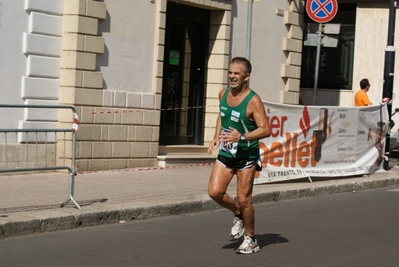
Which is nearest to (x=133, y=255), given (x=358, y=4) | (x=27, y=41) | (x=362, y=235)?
(x=362, y=235)

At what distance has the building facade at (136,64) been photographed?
1288 cm

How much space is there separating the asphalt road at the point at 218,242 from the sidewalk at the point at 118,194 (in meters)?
0.16

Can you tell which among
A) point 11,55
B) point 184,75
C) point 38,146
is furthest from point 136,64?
point 38,146

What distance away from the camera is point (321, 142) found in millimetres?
14047

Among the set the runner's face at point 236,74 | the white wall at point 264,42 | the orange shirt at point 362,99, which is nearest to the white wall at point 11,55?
the white wall at point 264,42

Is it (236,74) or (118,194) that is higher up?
(236,74)

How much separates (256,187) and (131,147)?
295 centimetres

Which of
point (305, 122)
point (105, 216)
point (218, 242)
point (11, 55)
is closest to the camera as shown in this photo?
point (218, 242)

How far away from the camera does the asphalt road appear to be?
731 centimetres

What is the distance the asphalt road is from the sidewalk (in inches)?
6.4

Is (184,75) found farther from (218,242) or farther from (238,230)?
(238,230)

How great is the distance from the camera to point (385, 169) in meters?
→ 16.0

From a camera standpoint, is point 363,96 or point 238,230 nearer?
point 238,230

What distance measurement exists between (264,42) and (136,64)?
4.05 m
